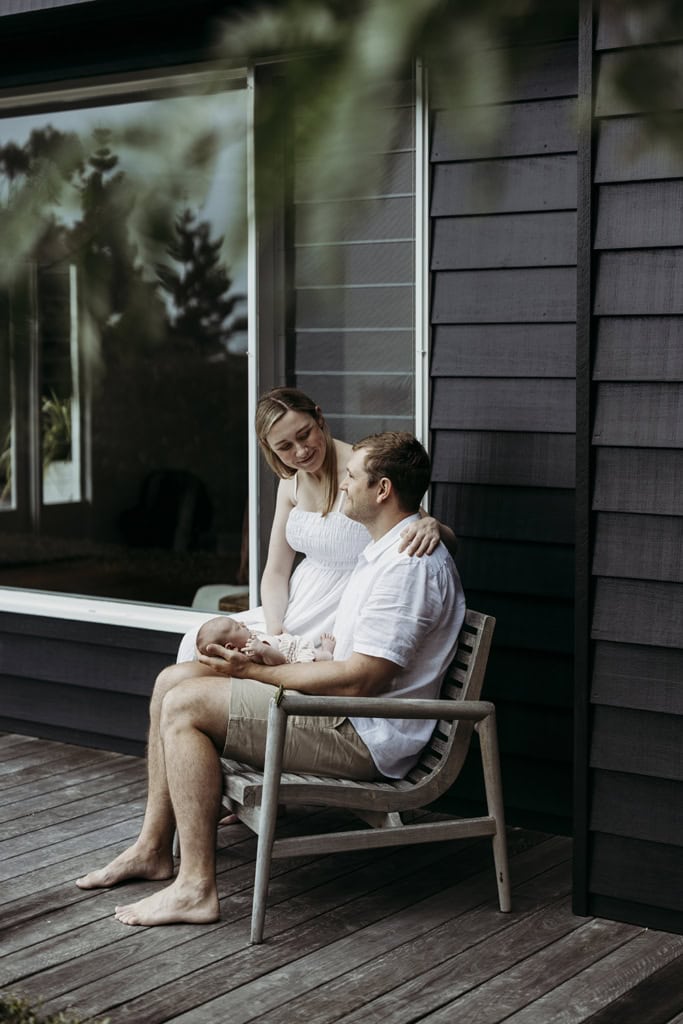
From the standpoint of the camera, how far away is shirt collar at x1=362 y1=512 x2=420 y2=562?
2.85m

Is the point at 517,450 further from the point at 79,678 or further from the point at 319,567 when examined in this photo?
the point at 79,678

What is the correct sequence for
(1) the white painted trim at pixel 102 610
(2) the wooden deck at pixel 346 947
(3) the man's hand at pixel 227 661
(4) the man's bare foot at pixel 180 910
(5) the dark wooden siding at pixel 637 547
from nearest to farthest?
(2) the wooden deck at pixel 346 947, (5) the dark wooden siding at pixel 637 547, (4) the man's bare foot at pixel 180 910, (3) the man's hand at pixel 227 661, (1) the white painted trim at pixel 102 610

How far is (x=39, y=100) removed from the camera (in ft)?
12.6

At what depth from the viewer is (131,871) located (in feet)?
9.70

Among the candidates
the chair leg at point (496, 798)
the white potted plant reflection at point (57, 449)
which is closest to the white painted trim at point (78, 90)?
the chair leg at point (496, 798)

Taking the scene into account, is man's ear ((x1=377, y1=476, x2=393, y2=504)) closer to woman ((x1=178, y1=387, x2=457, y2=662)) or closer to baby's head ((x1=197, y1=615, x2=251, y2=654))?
woman ((x1=178, y1=387, x2=457, y2=662))

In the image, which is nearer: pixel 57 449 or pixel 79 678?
pixel 79 678

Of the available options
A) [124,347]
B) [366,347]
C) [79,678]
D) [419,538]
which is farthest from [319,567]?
[124,347]

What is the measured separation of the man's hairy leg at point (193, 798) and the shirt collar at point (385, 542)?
443 millimetres

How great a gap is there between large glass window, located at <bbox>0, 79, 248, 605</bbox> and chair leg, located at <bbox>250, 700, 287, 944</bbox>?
0.84 meters

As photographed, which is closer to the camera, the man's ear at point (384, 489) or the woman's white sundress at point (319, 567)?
the man's ear at point (384, 489)

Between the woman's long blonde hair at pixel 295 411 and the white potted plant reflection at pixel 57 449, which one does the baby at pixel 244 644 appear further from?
the white potted plant reflection at pixel 57 449

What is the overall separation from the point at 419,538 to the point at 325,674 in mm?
367

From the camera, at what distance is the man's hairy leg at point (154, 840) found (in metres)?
2.93
